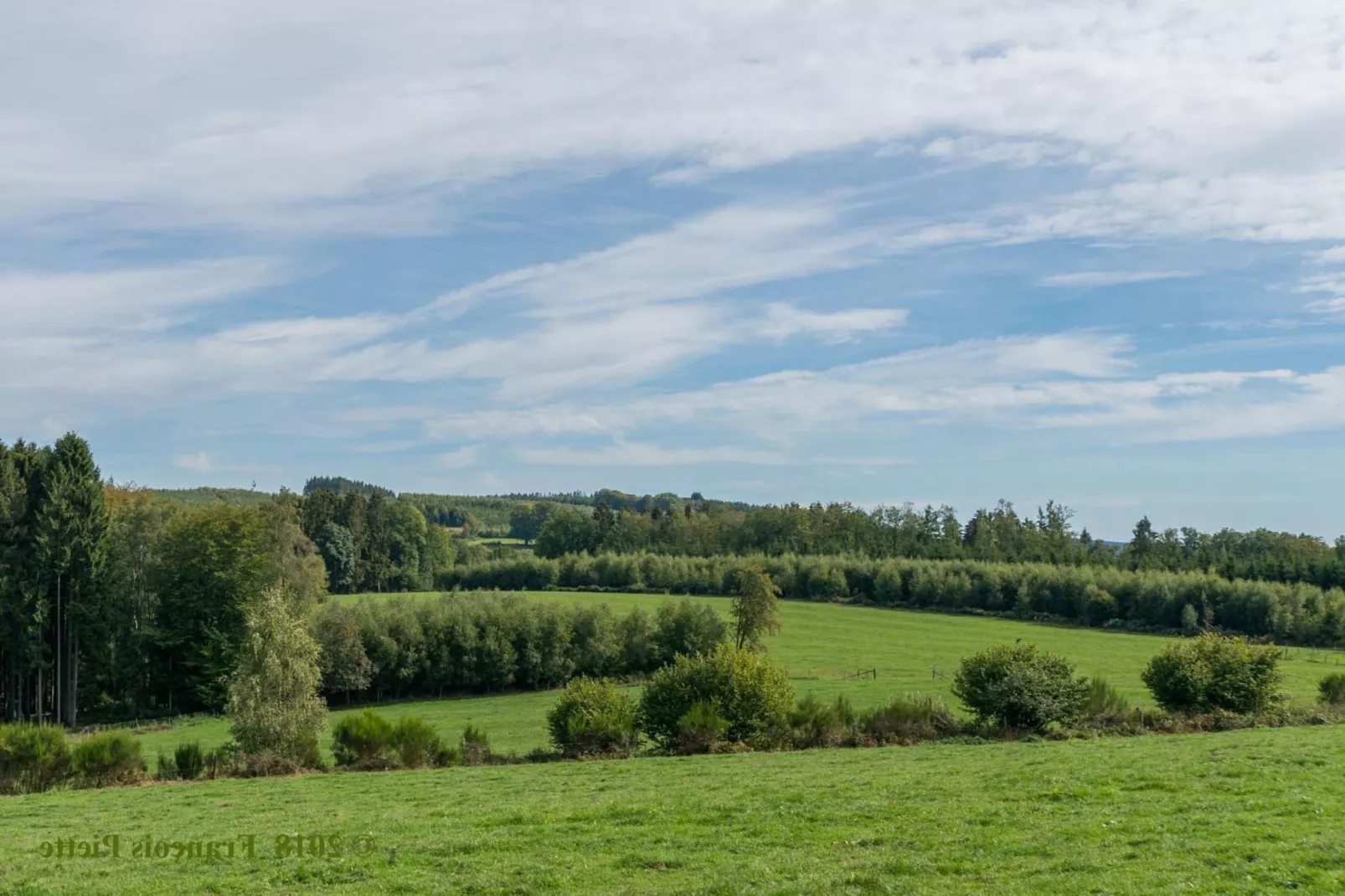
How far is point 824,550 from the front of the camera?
142 meters

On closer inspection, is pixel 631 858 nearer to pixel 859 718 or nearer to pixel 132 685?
pixel 859 718

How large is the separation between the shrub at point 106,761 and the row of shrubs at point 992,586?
254 ft

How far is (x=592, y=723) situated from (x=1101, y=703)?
63.5 feet

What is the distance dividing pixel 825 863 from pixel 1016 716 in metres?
23.7

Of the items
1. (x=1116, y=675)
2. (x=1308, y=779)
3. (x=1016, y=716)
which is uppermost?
(x=1308, y=779)

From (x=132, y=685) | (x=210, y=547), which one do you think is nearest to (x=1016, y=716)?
Result: (x=210, y=547)

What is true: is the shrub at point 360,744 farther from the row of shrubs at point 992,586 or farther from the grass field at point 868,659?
the row of shrubs at point 992,586

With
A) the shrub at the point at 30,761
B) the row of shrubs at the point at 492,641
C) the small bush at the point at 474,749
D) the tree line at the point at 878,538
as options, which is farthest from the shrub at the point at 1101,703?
the tree line at the point at 878,538

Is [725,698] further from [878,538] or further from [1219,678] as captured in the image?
[878,538]

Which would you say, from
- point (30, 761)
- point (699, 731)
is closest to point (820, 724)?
point (699, 731)

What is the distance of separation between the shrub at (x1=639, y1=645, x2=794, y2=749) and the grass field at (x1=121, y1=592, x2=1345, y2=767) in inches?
303

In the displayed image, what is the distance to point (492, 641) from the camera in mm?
71500

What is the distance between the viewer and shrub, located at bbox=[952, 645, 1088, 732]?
3353cm

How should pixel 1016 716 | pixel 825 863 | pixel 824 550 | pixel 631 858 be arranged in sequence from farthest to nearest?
pixel 824 550, pixel 1016 716, pixel 631 858, pixel 825 863
